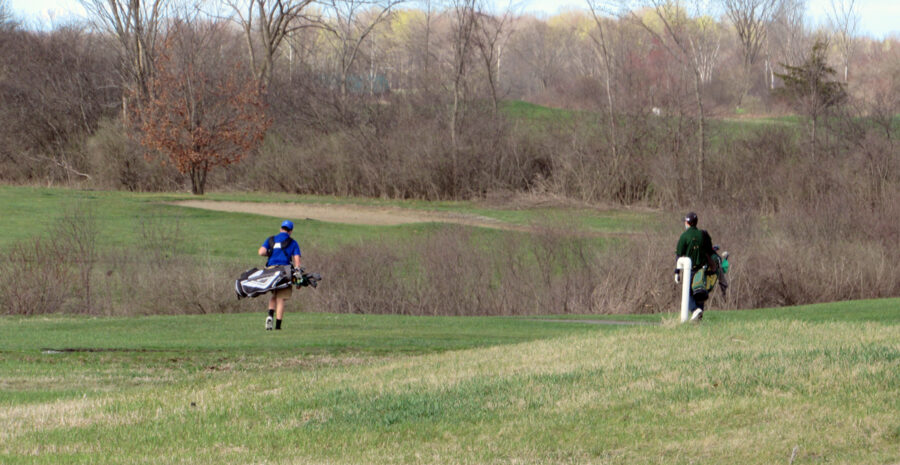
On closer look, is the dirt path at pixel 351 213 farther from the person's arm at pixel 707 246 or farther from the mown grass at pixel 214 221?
the person's arm at pixel 707 246

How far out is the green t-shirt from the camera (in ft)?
52.6

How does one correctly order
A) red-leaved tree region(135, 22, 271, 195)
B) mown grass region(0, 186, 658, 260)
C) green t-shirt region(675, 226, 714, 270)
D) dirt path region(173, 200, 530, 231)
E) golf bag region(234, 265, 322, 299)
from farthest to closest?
red-leaved tree region(135, 22, 271, 195), dirt path region(173, 200, 530, 231), mown grass region(0, 186, 658, 260), golf bag region(234, 265, 322, 299), green t-shirt region(675, 226, 714, 270)

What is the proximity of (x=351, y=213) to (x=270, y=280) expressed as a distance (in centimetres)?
2994

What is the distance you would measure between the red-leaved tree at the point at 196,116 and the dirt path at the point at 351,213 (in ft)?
16.5

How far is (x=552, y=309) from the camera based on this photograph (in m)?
30.1

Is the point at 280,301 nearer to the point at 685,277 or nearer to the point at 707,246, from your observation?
the point at 685,277

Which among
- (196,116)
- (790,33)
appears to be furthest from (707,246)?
(790,33)

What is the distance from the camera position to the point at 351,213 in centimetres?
4697

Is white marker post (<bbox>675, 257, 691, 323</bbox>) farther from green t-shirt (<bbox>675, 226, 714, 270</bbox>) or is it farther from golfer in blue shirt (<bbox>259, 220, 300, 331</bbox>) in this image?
golfer in blue shirt (<bbox>259, 220, 300, 331</bbox>)

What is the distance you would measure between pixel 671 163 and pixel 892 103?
12661 millimetres

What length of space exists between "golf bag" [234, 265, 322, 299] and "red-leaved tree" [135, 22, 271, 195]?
3720 cm

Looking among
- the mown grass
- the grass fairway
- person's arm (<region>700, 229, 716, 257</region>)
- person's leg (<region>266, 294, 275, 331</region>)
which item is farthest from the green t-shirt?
the mown grass

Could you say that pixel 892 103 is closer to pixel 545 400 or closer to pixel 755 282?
pixel 755 282

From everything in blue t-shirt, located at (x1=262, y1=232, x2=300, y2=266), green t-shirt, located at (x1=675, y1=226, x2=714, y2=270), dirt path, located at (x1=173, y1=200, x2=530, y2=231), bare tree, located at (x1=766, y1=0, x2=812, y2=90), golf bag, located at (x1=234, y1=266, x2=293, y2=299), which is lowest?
dirt path, located at (x1=173, y1=200, x2=530, y2=231)
